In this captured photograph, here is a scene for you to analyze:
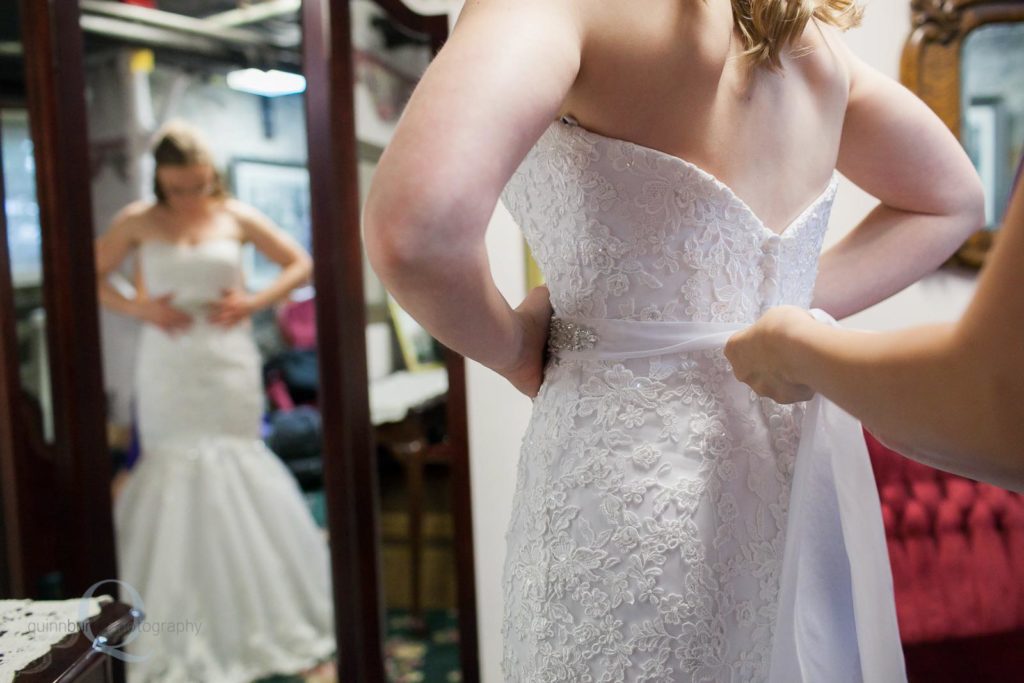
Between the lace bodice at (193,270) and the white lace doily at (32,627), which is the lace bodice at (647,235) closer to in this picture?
the white lace doily at (32,627)

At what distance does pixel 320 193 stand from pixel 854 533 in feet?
3.74

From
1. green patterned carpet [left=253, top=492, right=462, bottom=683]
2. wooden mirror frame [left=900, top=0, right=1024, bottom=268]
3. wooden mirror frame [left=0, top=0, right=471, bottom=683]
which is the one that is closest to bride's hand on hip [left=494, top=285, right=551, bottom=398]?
wooden mirror frame [left=0, top=0, right=471, bottom=683]

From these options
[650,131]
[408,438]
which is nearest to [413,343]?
[408,438]

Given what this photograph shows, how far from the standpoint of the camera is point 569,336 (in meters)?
0.73

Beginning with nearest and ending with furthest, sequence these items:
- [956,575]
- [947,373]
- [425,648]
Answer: [947,373]
[956,575]
[425,648]

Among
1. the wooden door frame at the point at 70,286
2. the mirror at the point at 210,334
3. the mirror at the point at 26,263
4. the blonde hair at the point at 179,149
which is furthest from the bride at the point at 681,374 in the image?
the mirror at the point at 26,263

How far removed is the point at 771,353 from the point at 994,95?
58.0 inches

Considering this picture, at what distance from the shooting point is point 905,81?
167 centimetres

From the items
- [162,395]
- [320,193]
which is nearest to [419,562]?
[162,395]

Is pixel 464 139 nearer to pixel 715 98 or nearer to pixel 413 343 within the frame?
pixel 715 98

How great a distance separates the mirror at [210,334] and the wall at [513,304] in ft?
1.19

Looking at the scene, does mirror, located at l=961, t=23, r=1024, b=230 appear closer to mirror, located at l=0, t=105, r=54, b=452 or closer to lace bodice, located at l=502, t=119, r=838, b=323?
lace bodice, located at l=502, t=119, r=838, b=323

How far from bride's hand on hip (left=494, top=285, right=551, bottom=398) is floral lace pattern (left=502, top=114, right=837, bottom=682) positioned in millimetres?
35

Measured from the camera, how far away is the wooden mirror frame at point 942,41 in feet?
5.41
